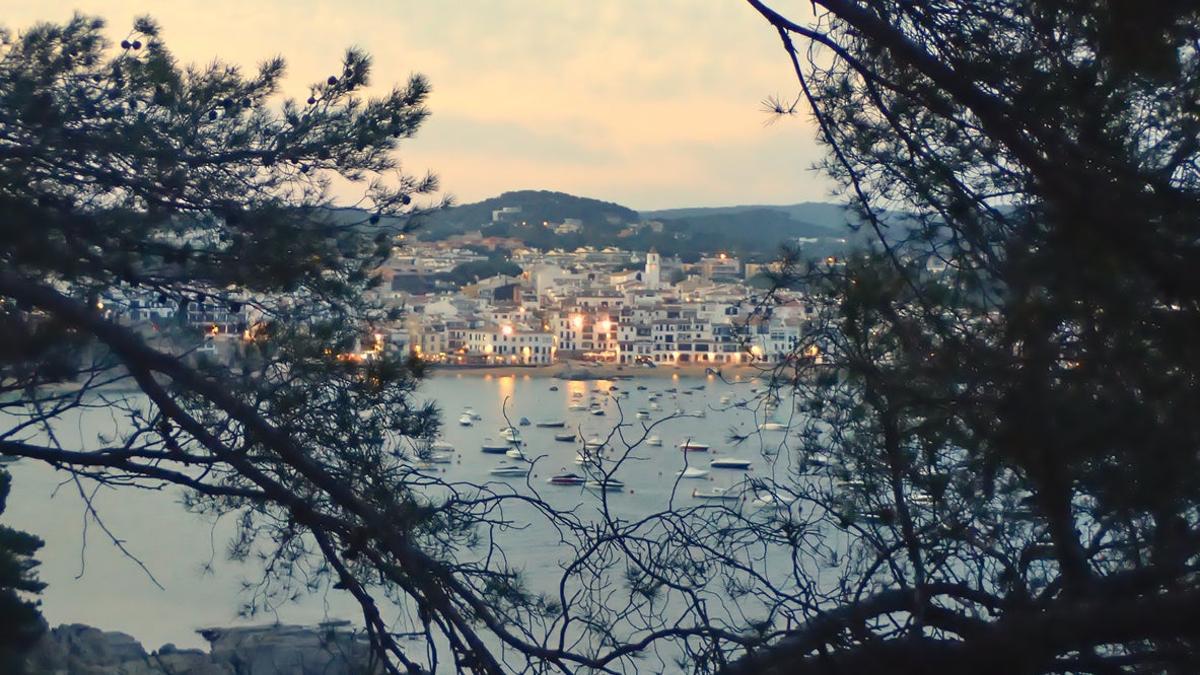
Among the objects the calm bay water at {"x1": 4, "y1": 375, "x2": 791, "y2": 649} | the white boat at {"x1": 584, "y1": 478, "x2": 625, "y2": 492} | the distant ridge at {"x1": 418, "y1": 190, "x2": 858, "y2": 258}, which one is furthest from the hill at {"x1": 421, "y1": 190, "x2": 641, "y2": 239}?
the white boat at {"x1": 584, "y1": 478, "x2": 625, "y2": 492}

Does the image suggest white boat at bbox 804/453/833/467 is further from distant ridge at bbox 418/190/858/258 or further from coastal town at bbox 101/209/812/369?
distant ridge at bbox 418/190/858/258

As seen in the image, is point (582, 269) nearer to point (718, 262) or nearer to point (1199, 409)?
point (718, 262)

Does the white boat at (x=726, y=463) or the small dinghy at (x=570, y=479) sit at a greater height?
the small dinghy at (x=570, y=479)

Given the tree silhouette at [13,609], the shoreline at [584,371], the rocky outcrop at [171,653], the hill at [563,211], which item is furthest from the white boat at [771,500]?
the hill at [563,211]

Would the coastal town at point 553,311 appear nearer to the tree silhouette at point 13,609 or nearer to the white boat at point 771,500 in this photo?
the white boat at point 771,500

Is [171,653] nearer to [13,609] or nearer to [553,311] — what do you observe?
Answer: [13,609]

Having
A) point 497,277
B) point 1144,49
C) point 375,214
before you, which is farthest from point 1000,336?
point 497,277
